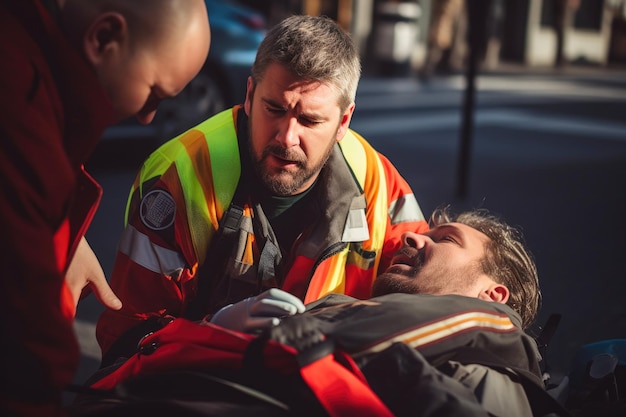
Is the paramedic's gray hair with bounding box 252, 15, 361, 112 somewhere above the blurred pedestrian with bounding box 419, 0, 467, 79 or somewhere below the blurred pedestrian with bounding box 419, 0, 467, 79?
above

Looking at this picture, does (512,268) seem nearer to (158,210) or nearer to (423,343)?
(423,343)

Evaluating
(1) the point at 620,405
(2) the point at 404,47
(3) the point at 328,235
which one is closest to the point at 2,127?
(3) the point at 328,235

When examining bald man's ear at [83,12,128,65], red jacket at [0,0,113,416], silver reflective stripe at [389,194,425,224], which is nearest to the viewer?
red jacket at [0,0,113,416]

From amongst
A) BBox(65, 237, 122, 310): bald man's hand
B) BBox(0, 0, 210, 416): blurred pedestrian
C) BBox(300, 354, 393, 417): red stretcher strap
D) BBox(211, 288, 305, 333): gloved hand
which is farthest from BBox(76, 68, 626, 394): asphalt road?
BBox(0, 0, 210, 416): blurred pedestrian

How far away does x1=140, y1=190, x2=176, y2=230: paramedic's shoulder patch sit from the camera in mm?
2533

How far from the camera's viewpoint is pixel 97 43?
162 centimetres

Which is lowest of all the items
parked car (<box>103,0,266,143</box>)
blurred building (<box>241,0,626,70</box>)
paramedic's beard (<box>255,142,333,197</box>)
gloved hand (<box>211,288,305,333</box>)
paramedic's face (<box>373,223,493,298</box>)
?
blurred building (<box>241,0,626,70</box>)

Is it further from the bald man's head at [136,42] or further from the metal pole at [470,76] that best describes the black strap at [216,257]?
the metal pole at [470,76]

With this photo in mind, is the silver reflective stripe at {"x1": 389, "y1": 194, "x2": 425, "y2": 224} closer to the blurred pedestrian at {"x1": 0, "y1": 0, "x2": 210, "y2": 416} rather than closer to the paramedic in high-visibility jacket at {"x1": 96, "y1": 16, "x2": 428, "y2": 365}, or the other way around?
the paramedic in high-visibility jacket at {"x1": 96, "y1": 16, "x2": 428, "y2": 365}

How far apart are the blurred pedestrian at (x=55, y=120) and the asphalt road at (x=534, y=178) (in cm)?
227

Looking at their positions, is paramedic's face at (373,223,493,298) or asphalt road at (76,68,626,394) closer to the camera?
paramedic's face at (373,223,493,298)

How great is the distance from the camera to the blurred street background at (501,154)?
497 cm

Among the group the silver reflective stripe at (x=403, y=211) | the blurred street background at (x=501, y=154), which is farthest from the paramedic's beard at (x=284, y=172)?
the blurred street background at (x=501, y=154)

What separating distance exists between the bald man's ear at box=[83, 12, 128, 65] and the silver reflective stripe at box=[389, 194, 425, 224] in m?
1.42
